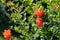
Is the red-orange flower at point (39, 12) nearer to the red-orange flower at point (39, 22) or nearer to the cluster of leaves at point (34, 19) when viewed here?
the red-orange flower at point (39, 22)

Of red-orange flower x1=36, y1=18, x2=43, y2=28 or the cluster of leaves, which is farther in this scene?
the cluster of leaves

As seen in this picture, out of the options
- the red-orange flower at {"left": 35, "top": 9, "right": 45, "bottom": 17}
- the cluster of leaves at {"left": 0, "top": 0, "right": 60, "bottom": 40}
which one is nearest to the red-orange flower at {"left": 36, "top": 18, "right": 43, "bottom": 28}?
the red-orange flower at {"left": 35, "top": 9, "right": 45, "bottom": 17}

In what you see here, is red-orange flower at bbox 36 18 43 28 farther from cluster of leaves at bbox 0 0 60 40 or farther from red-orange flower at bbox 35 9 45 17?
cluster of leaves at bbox 0 0 60 40

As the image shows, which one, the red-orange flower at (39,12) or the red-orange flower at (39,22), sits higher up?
the red-orange flower at (39,12)

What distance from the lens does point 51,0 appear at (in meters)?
3.15

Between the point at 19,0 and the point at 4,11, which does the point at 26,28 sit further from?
the point at 4,11

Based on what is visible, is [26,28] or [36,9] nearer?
[36,9]

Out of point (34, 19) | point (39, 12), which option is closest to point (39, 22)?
point (39, 12)

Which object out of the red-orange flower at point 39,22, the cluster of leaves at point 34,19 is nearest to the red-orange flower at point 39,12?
the red-orange flower at point 39,22

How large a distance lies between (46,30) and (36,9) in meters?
0.40

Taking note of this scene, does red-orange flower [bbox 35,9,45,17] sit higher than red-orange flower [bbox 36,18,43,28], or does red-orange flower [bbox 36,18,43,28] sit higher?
red-orange flower [bbox 35,9,45,17]

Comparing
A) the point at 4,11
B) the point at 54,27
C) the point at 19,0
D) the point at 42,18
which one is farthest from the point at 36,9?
the point at 4,11

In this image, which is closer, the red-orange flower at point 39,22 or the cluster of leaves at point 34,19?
the red-orange flower at point 39,22

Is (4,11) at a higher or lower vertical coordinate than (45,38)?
higher
